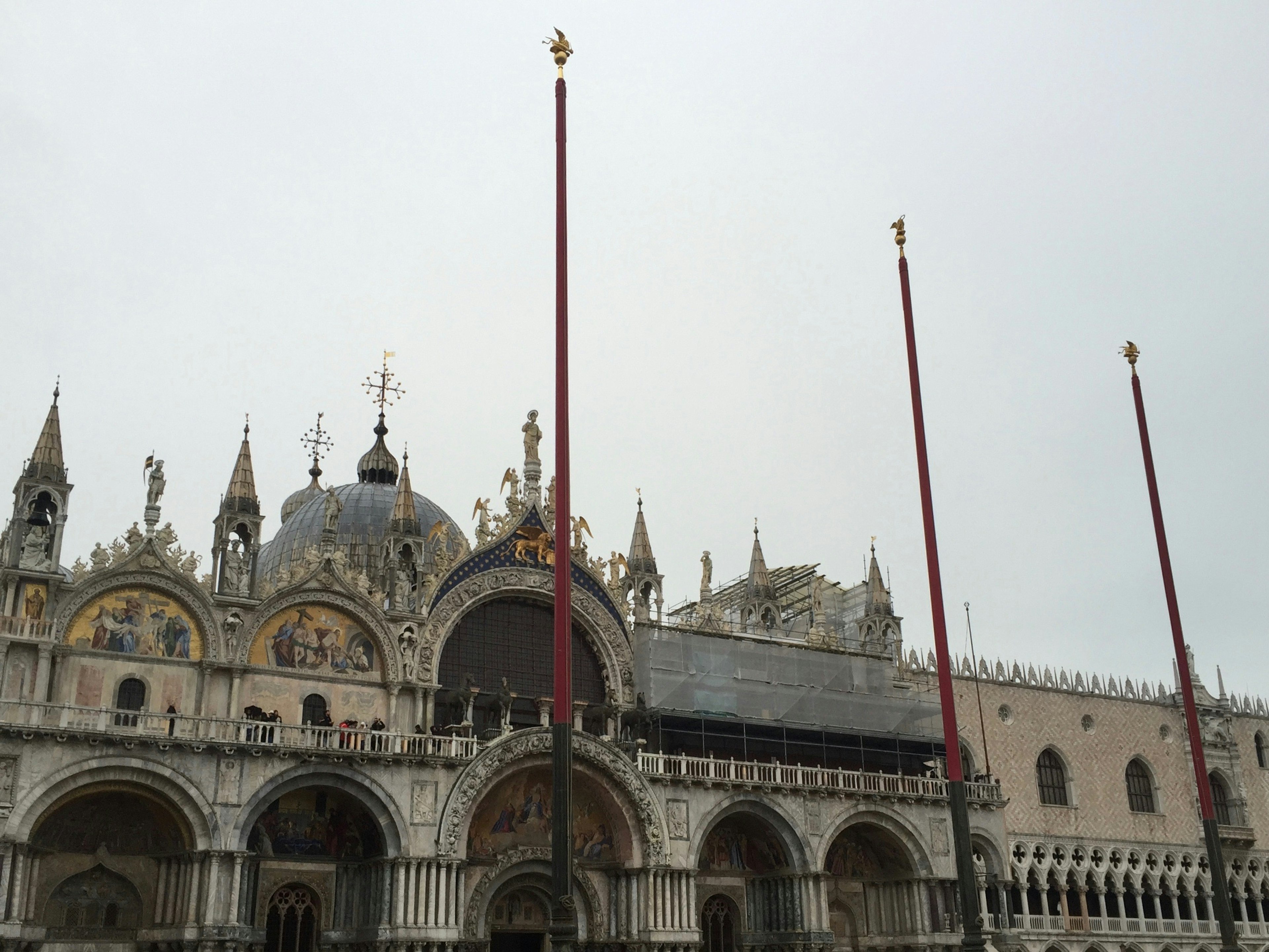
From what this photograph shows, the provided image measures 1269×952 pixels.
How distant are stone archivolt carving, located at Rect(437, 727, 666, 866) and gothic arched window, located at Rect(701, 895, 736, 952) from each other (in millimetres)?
4393

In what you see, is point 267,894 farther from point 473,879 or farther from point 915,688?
point 915,688

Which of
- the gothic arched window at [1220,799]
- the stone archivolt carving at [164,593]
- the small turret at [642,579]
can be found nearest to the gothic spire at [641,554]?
the small turret at [642,579]

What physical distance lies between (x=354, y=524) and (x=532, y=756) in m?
18.4

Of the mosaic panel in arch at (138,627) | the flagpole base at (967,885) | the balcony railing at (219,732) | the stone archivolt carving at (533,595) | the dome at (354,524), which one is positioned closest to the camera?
the flagpole base at (967,885)

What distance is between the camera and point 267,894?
33.0 meters

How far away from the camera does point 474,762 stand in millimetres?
34062

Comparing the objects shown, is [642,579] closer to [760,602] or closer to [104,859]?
[760,602]

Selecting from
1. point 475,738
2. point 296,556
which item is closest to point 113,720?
point 475,738

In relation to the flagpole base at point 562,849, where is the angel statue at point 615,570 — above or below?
above

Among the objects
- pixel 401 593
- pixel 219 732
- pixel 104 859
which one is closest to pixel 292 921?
pixel 104 859

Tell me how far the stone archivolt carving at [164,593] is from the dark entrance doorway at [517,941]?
1089cm

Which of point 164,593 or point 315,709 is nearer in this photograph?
point 164,593

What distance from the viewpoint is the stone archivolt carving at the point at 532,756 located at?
33.4m

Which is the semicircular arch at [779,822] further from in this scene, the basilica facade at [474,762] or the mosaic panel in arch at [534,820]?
the mosaic panel in arch at [534,820]
